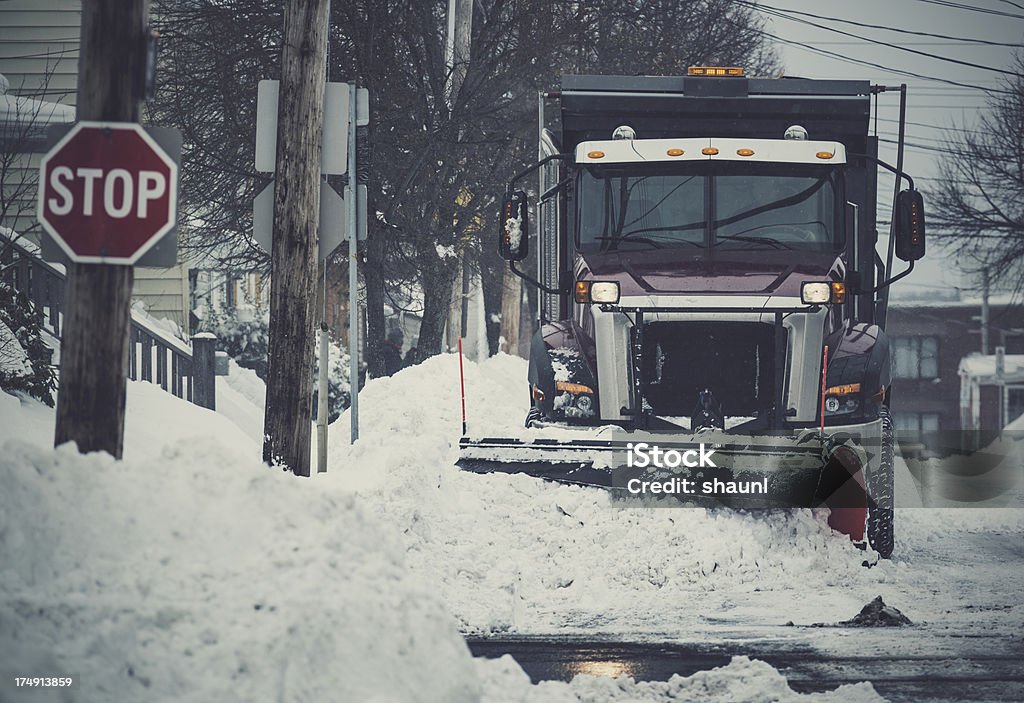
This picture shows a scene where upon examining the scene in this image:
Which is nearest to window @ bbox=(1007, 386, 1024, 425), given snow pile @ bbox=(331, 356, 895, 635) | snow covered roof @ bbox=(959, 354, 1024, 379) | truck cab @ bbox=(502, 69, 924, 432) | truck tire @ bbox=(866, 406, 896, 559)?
snow covered roof @ bbox=(959, 354, 1024, 379)

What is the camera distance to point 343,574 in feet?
18.1

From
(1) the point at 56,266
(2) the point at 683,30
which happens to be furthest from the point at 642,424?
(2) the point at 683,30

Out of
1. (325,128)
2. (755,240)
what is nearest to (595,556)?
(755,240)

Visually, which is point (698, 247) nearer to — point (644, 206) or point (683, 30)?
point (644, 206)

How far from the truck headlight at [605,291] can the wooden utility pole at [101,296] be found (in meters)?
4.69

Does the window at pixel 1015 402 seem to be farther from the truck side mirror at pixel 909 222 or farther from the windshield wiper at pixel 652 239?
the windshield wiper at pixel 652 239

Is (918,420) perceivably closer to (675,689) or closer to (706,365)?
(706,365)

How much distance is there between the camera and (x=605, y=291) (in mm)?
10539

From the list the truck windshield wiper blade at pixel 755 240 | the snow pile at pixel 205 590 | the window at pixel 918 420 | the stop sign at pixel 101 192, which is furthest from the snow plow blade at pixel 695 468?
the window at pixel 918 420

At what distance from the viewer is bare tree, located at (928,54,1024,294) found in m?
28.8

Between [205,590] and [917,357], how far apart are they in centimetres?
6382

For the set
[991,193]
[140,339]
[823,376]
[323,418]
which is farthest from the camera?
[991,193]

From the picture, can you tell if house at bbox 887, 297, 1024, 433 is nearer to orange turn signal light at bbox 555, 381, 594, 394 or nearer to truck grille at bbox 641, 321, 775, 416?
truck grille at bbox 641, 321, 775, 416

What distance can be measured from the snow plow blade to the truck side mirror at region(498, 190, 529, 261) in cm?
196
